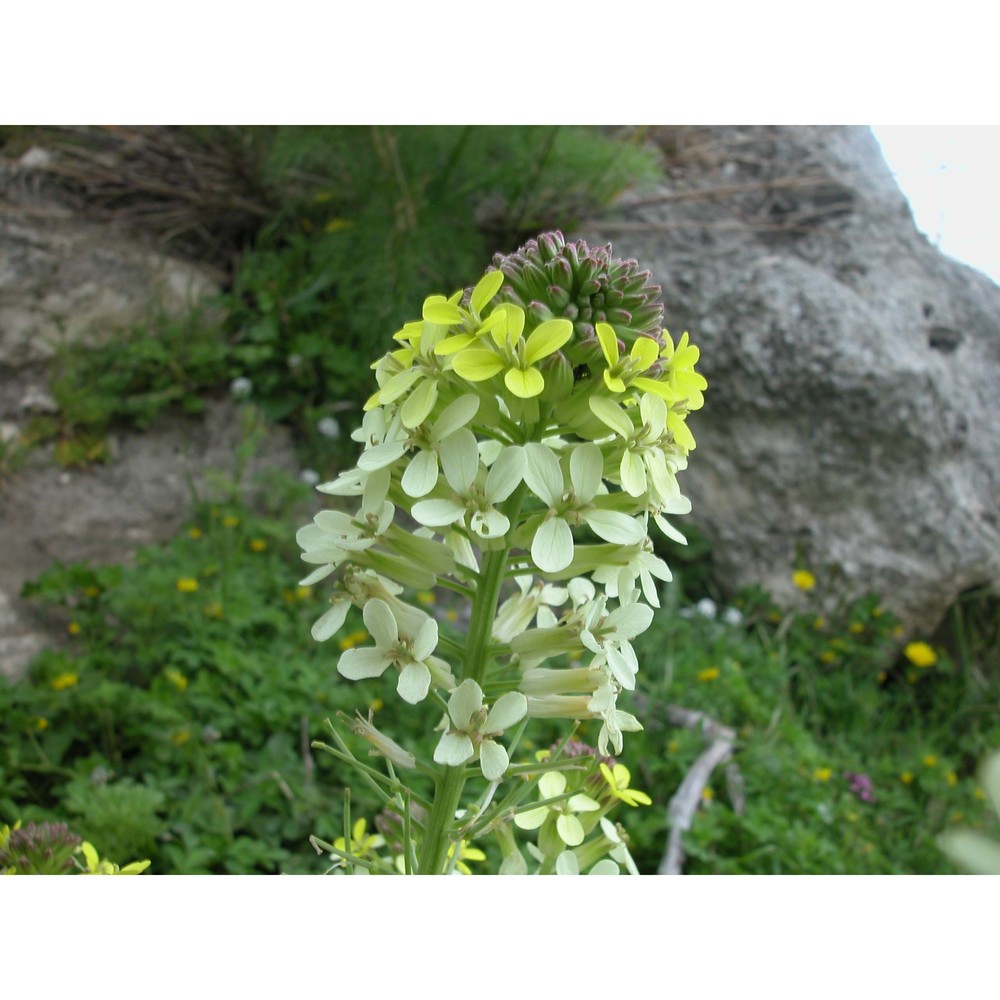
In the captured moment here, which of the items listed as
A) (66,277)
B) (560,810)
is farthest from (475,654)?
(66,277)

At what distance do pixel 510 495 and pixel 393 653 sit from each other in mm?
146

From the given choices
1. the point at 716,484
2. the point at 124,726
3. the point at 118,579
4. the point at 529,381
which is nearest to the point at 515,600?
the point at 529,381

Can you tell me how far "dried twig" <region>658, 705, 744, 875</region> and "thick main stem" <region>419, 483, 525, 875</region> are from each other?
96 centimetres

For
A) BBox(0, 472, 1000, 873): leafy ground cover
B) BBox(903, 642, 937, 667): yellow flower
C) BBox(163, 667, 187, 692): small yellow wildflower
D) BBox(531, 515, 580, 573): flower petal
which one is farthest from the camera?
BBox(903, 642, 937, 667): yellow flower

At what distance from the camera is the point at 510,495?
2.21 feet

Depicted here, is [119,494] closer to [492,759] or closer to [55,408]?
[55,408]

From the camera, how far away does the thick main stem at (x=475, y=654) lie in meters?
0.68

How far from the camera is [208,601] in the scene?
195 cm

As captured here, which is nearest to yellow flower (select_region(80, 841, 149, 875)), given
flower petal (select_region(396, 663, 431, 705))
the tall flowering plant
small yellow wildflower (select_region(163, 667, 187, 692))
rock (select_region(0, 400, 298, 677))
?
the tall flowering plant

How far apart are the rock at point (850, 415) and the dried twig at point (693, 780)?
74 cm

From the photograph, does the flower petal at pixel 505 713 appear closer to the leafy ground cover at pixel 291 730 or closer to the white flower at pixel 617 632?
the white flower at pixel 617 632

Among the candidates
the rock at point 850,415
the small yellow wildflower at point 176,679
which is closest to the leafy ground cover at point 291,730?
the small yellow wildflower at point 176,679

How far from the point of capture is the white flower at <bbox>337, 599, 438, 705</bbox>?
62 centimetres

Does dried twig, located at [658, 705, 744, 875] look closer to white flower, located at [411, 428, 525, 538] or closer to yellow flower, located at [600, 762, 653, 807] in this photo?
yellow flower, located at [600, 762, 653, 807]
